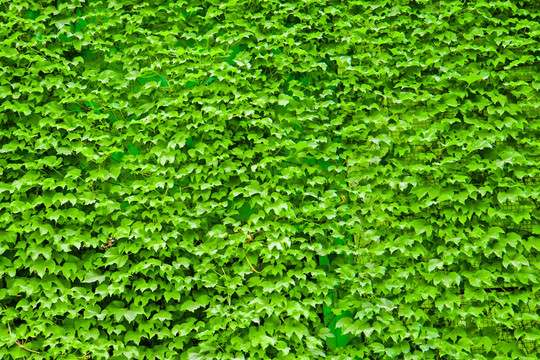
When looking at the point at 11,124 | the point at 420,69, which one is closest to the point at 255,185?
the point at 420,69

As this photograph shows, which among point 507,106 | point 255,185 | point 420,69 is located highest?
point 420,69

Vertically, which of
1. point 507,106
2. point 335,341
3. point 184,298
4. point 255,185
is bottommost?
point 335,341

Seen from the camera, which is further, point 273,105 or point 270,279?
point 273,105

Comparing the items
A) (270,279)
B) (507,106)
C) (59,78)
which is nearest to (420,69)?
(507,106)

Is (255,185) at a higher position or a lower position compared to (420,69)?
lower

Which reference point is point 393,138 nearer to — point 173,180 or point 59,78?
point 173,180

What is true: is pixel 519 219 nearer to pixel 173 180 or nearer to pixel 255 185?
pixel 255 185
